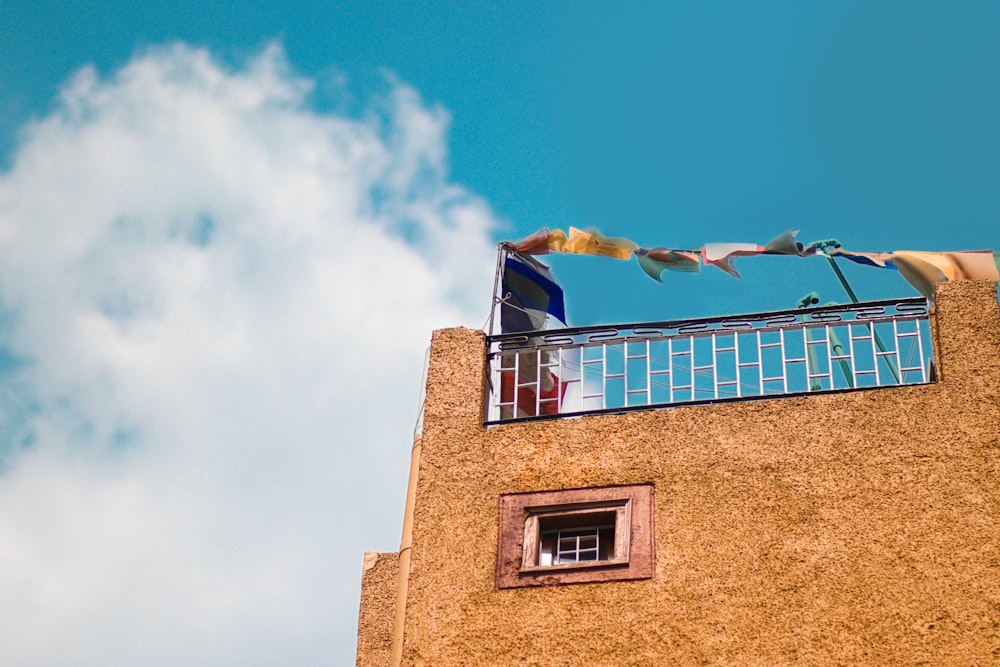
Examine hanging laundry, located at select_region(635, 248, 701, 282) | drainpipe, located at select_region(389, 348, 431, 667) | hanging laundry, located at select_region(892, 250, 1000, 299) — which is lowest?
drainpipe, located at select_region(389, 348, 431, 667)

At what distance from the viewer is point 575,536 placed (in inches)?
476

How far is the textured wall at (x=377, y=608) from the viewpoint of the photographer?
43.7ft

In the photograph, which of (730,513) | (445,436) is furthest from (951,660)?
(445,436)

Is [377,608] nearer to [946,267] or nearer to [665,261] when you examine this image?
[665,261]

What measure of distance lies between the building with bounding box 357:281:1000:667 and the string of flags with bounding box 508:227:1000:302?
3.04 ft

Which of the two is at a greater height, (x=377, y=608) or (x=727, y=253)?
(x=727, y=253)

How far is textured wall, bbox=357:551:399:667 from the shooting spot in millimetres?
13312

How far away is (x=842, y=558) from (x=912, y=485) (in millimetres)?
758

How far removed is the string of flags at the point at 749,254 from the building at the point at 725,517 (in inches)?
36.4

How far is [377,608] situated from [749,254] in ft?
14.3

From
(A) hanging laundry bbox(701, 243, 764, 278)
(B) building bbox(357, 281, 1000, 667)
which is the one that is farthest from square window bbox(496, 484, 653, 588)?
(A) hanging laundry bbox(701, 243, 764, 278)

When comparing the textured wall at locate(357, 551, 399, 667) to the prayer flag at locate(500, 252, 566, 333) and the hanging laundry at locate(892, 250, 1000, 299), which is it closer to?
the prayer flag at locate(500, 252, 566, 333)

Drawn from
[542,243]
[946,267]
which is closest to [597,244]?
[542,243]

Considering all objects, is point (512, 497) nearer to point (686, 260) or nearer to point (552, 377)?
point (552, 377)
